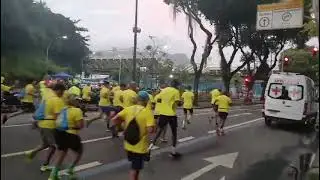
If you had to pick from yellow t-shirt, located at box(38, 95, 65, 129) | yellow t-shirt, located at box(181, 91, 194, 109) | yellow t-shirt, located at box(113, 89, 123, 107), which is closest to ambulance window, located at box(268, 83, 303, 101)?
yellow t-shirt, located at box(181, 91, 194, 109)

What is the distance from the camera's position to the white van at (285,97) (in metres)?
17.1

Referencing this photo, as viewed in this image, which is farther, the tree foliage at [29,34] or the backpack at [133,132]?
the backpack at [133,132]

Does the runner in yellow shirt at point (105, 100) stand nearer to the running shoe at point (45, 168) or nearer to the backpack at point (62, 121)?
the running shoe at point (45, 168)

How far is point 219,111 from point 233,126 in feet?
10.4

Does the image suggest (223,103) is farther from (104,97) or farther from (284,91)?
(284,91)

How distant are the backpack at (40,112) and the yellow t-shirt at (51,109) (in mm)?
38

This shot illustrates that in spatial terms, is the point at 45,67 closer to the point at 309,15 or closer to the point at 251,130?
the point at 309,15

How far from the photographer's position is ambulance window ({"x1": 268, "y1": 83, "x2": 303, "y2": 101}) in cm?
1755

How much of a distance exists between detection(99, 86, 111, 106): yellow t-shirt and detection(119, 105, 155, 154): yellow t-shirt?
661 centimetres

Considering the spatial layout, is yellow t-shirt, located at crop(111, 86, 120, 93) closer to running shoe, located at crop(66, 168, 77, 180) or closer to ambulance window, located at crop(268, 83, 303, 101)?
running shoe, located at crop(66, 168, 77, 180)

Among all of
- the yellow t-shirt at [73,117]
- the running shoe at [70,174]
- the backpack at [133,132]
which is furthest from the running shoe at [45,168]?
the backpack at [133,132]

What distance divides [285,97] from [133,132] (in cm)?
1277

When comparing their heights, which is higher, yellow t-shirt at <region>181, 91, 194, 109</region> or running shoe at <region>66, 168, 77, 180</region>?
yellow t-shirt at <region>181, 91, 194, 109</region>

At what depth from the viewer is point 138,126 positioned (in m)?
6.10
